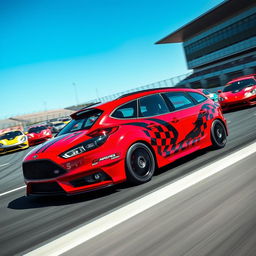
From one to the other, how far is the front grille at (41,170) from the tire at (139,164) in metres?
0.94

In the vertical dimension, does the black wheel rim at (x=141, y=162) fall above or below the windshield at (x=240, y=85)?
below

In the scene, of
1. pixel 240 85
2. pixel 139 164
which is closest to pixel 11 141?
pixel 240 85

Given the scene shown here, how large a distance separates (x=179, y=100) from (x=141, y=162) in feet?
5.65

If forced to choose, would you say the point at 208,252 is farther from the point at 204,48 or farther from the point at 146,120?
the point at 204,48

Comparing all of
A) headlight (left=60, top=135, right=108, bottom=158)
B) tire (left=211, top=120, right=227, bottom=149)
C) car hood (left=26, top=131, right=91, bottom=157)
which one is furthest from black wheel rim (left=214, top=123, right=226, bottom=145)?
car hood (left=26, top=131, right=91, bottom=157)

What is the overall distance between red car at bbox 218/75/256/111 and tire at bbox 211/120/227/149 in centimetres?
827

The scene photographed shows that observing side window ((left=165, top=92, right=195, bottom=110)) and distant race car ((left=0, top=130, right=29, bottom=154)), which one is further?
distant race car ((left=0, top=130, right=29, bottom=154))

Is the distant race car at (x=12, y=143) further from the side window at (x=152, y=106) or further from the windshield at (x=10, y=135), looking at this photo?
the side window at (x=152, y=106)

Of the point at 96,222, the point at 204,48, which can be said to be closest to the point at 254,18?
the point at 204,48

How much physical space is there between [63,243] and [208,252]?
4.40ft

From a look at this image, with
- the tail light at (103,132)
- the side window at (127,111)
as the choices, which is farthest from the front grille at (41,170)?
the side window at (127,111)

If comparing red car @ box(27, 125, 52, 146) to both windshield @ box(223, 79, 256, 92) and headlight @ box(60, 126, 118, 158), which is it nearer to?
windshield @ box(223, 79, 256, 92)

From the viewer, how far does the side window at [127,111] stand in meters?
4.98

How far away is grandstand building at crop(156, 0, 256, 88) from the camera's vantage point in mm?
47656
